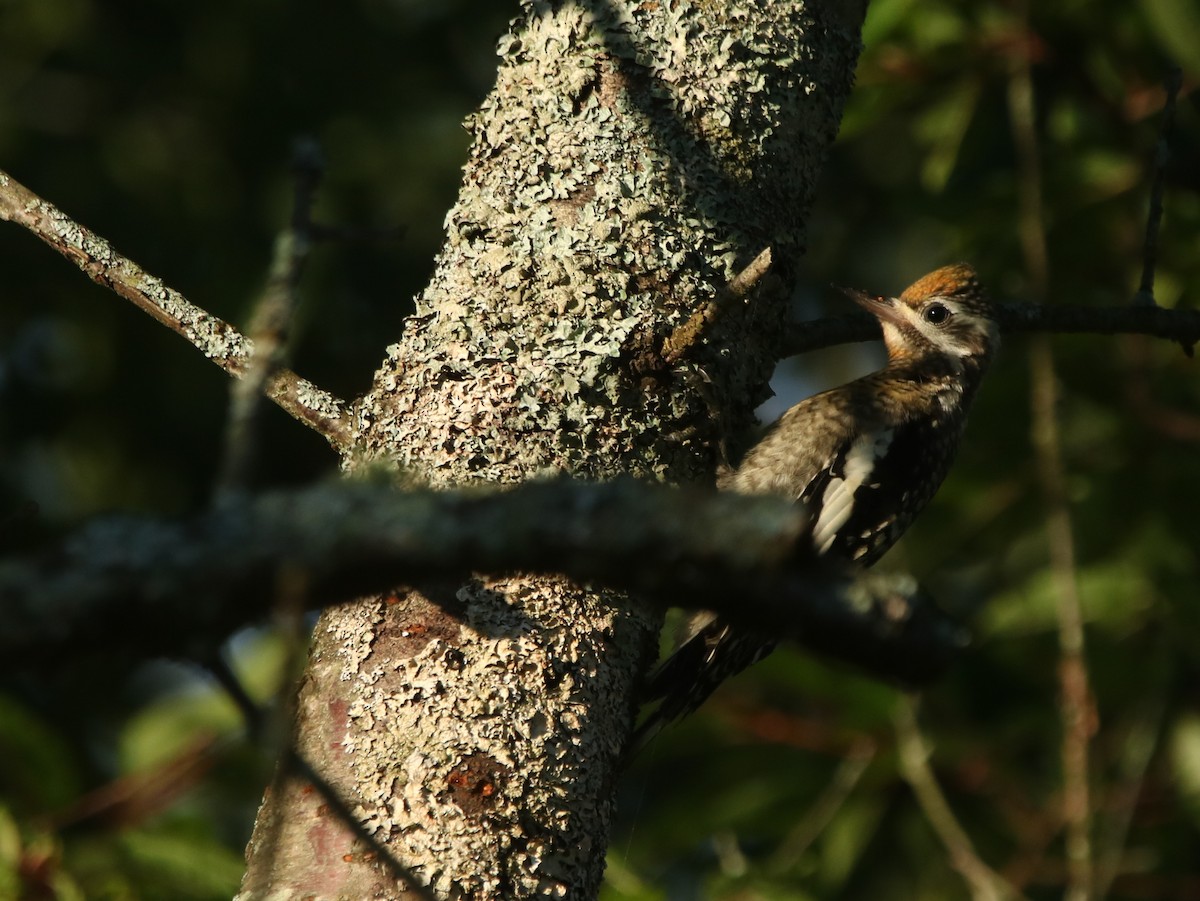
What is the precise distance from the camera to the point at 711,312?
2.31m

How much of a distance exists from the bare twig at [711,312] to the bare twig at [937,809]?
222 centimetres

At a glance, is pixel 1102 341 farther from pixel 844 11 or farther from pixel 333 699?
pixel 333 699

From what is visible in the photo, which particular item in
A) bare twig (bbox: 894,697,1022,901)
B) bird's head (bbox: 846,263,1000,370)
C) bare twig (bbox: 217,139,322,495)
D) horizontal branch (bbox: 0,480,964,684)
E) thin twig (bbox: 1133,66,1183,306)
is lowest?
horizontal branch (bbox: 0,480,964,684)

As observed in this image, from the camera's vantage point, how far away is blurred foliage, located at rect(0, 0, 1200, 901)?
14.0 feet

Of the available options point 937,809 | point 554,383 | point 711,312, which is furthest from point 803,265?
point 554,383

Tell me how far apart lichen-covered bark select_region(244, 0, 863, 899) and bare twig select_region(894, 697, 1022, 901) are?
1969mm

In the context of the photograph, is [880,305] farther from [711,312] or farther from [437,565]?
[437,565]

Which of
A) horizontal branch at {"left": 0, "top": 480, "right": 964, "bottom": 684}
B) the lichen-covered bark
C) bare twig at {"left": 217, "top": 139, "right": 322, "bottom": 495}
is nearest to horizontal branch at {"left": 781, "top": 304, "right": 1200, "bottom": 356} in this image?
the lichen-covered bark

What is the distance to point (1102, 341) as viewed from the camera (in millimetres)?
4770

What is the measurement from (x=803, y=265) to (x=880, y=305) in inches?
22.4

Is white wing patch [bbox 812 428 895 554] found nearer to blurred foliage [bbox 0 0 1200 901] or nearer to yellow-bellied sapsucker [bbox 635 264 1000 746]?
yellow-bellied sapsucker [bbox 635 264 1000 746]

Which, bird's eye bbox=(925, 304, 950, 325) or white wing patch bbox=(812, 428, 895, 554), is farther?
bird's eye bbox=(925, 304, 950, 325)

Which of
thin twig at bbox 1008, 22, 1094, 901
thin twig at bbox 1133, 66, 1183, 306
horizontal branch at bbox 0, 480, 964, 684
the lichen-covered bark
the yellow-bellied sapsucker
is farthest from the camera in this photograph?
thin twig at bbox 1008, 22, 1094, 901

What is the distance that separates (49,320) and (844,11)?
5.08 m
